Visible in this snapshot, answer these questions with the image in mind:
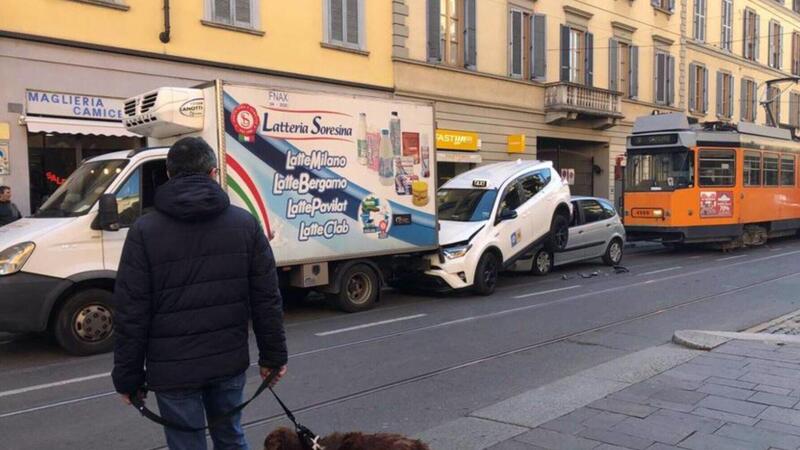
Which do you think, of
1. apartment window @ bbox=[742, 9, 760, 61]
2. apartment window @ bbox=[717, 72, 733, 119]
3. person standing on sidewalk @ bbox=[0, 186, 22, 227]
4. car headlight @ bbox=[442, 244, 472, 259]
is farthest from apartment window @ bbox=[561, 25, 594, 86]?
person standing on sidewalk @ bbox=[0, 186, 22, 227]

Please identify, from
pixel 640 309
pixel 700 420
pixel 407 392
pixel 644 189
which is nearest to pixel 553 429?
pixel 700 420

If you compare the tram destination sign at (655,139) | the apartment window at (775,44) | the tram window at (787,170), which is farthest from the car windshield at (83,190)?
the apartment window at (775,44)

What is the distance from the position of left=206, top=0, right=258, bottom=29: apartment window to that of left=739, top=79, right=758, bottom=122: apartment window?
32.0 meters

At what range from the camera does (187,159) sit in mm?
2975

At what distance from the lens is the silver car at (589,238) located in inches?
573

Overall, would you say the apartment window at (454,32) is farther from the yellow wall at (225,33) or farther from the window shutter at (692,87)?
the window shutter at (692,87)

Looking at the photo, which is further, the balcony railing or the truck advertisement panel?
the balcony railing

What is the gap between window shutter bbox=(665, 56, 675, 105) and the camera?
32250 millimetres

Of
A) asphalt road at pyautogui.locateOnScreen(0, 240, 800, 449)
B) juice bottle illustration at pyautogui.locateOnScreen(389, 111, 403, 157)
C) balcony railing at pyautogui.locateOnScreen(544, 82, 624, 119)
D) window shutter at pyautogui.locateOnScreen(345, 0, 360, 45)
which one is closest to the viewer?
asphalt road at pyautogui.locateOnScreen(0, 240, 800, 449)

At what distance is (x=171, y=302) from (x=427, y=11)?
19.1 metres

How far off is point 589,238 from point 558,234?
80.6 inches

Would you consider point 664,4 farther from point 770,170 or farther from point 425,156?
point 425,156

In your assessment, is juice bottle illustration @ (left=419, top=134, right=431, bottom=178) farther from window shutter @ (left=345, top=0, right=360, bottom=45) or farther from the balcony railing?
the balcony railing

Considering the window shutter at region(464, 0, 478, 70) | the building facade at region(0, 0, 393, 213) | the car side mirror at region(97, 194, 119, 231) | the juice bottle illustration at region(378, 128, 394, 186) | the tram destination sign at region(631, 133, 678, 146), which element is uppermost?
the window shutter at region(464, 0, 478, 70)
